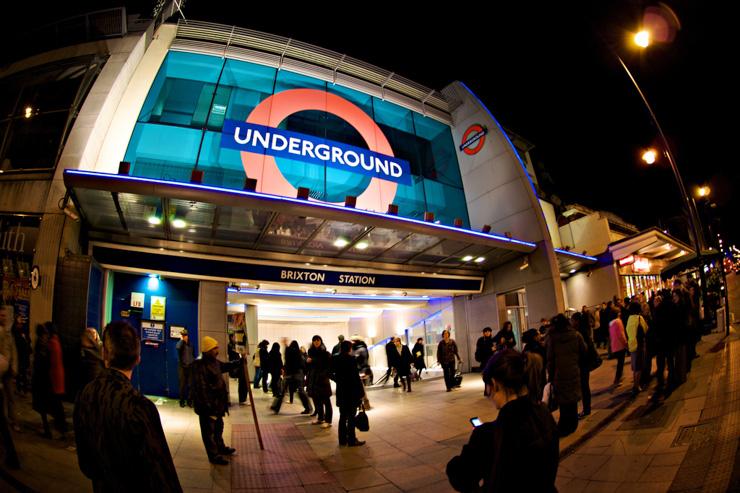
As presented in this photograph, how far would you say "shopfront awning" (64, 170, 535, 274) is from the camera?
760 centimetres

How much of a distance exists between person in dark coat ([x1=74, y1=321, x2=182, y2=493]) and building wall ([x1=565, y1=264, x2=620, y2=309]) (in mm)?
20967

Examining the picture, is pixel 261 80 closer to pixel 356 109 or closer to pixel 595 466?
pixel 356 109

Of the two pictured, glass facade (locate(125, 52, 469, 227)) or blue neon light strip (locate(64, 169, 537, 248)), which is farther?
glass facade (locate(125, 52, 469, 227))

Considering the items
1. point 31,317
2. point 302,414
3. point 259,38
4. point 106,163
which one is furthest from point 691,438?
point 259,38

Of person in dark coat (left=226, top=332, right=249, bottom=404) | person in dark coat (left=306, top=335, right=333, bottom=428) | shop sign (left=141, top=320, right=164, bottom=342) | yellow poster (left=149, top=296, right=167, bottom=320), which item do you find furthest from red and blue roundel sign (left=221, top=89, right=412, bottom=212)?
person in dark coat (left=306, top=335, right=333, bottom=428)

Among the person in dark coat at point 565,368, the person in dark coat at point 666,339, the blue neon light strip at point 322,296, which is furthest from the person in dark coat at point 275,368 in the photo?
the person in dark coat at point 666,339

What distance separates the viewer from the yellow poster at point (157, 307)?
10.0 metres

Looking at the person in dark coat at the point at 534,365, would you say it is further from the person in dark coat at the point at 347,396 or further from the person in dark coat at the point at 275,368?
the person in dark coat at the point at 275,368

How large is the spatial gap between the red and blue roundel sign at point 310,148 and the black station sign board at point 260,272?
268 cm

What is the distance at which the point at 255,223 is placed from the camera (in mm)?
9328

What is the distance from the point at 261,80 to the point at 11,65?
7.98m

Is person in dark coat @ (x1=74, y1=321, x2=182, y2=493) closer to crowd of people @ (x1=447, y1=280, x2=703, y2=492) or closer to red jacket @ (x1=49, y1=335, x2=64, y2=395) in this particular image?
crowd of people @ (x1=447, y1=280, x2=703, y2=492)

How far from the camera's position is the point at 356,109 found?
1501 cm

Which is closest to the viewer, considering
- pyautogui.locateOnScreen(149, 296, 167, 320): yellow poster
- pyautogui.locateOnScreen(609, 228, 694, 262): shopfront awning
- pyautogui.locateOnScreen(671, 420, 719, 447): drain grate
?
pyautogui.locateOnScreen(671, 420, 719, 447): drain grate
